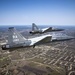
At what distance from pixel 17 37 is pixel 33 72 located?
118 feet

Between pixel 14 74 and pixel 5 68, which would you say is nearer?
pixel 14 74

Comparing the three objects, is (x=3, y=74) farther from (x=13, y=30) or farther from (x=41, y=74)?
(x=13, y=30)

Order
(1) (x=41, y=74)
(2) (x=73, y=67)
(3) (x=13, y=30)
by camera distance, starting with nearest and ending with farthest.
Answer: (3) (x=13, y=30) < (1) (x=41, y=74) < (2) (x=73, y=67)

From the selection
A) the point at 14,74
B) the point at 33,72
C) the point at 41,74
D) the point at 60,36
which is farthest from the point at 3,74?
the point at 60,36

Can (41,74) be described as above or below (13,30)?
below

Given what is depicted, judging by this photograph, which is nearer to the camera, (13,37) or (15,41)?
(13,37)

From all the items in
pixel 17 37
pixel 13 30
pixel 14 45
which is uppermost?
pixel 13 30

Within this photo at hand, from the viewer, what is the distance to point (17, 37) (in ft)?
89.8

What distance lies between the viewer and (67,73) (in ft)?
189

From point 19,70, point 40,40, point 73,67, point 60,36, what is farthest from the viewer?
point 73,67

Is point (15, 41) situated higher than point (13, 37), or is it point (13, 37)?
point (13, 37)

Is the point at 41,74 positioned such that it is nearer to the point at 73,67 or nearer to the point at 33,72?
the point at 33,72

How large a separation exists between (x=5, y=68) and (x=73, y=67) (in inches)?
1763

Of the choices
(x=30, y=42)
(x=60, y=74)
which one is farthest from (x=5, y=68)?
(x=30, y=42)
